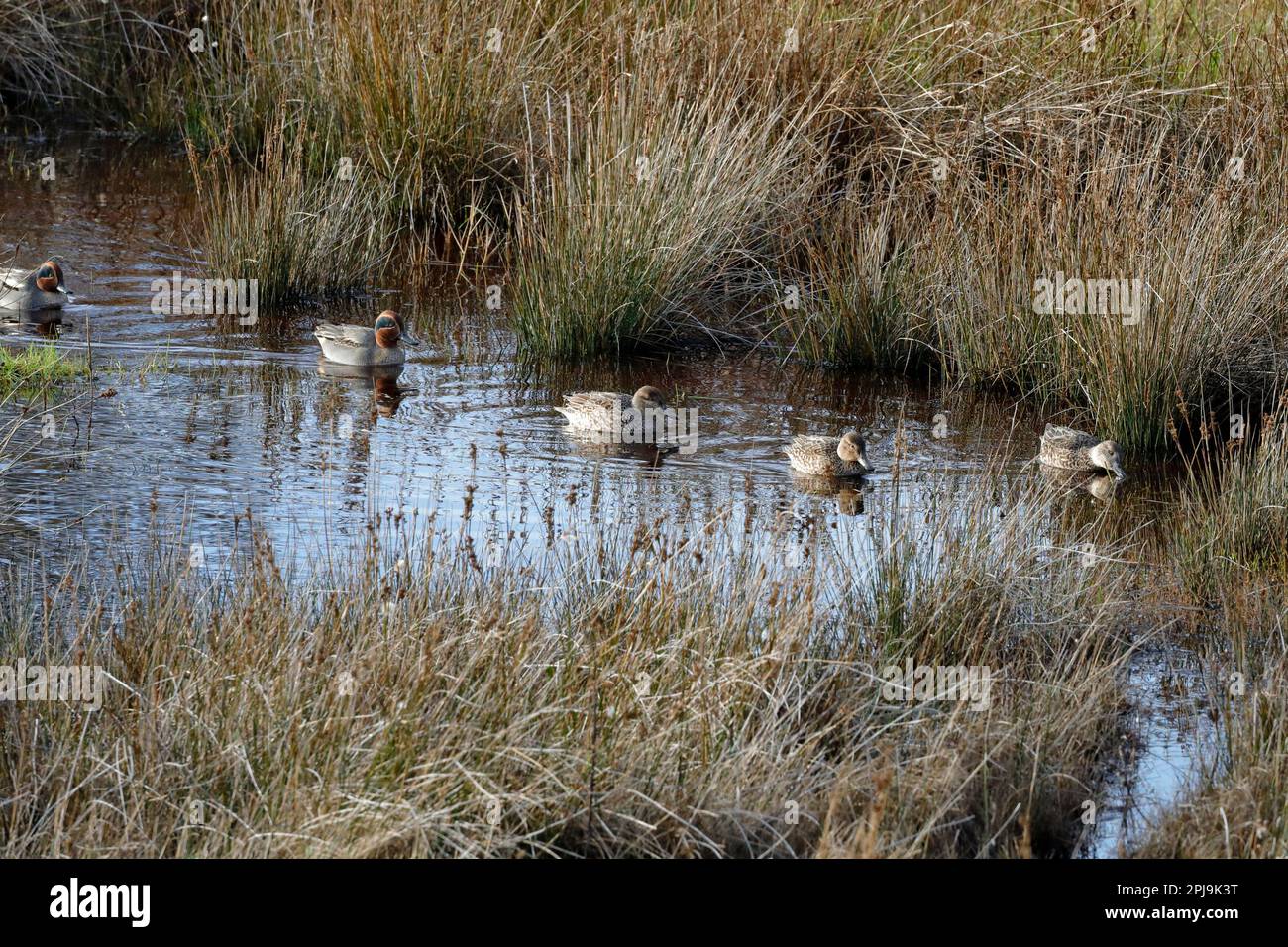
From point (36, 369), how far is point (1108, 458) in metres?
5.88

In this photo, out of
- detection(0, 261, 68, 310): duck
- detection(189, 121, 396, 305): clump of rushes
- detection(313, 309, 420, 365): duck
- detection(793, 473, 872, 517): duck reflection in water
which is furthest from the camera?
detection(189, 121, 396, 305): clump of rushes

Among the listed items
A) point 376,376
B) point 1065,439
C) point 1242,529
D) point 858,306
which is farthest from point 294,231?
point 1242,529

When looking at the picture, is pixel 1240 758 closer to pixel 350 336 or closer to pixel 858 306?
pixel 858 306

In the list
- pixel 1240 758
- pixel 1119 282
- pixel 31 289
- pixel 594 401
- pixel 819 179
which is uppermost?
pixel 819 179

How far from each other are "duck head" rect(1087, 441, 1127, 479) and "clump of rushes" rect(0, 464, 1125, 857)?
2486mm

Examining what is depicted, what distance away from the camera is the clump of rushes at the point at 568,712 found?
15.1ft

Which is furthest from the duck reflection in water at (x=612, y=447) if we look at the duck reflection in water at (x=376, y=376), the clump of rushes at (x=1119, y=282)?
the clump of rushes at (x=1119, y=282)

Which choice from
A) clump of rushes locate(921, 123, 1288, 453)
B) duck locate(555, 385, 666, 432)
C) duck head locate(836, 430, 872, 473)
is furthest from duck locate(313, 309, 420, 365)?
clump of rushes locate(921, 123, 1288, 453)

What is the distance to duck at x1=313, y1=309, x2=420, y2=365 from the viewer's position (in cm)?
1012

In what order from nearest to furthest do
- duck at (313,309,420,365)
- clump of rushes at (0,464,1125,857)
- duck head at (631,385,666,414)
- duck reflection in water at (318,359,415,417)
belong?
clump of rushes at (0,464,1125,857), duck head at (631,385,666,414), duck reflection in water at (318,359,415,417), duck at (313,309,420,365)

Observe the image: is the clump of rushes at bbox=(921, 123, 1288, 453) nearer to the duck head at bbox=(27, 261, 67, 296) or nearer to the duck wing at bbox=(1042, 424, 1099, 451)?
the duck wing at bbox=(1042, 424, 1099, 451)

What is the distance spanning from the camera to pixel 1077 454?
891 centimetres

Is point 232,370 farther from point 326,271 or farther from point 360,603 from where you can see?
point 360,603
